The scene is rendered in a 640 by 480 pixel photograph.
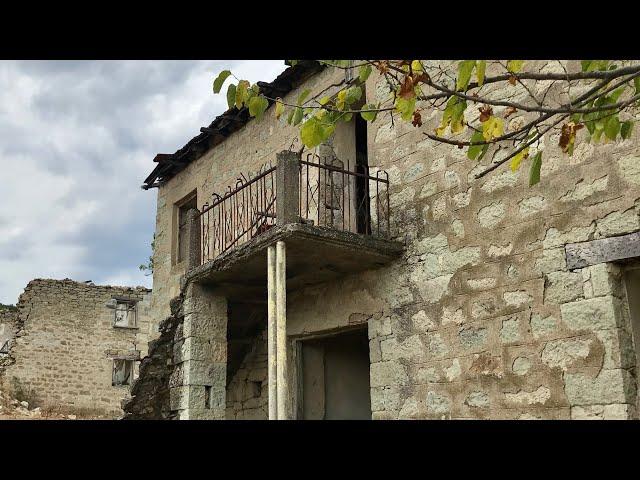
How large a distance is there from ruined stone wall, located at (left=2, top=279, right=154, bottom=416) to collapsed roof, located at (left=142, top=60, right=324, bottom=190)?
798 centimetres

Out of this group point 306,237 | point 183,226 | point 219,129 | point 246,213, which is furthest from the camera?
point 183,226

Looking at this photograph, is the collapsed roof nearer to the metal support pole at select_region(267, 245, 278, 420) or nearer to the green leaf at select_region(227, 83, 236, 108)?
the metal support pole at select_region(267, 245, 278, 420)

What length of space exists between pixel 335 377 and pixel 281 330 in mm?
2469

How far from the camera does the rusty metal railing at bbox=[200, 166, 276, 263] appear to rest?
7.29m

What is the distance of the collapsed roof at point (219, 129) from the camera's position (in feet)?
28.3

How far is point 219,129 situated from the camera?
1012 centimetres

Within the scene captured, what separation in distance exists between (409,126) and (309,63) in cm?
198

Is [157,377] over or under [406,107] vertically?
under

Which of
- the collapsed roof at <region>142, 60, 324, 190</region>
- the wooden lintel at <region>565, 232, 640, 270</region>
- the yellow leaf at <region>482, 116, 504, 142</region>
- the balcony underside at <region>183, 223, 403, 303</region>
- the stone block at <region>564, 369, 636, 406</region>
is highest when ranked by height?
the collapsed roof at <region>142, 60, 324, 190</region>

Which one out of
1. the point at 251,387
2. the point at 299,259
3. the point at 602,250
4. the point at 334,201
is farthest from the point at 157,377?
the point at 602,250

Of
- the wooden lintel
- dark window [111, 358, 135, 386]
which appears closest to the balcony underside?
the wooden lintel

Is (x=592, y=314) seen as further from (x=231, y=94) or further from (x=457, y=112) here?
(x=231, y=94)
